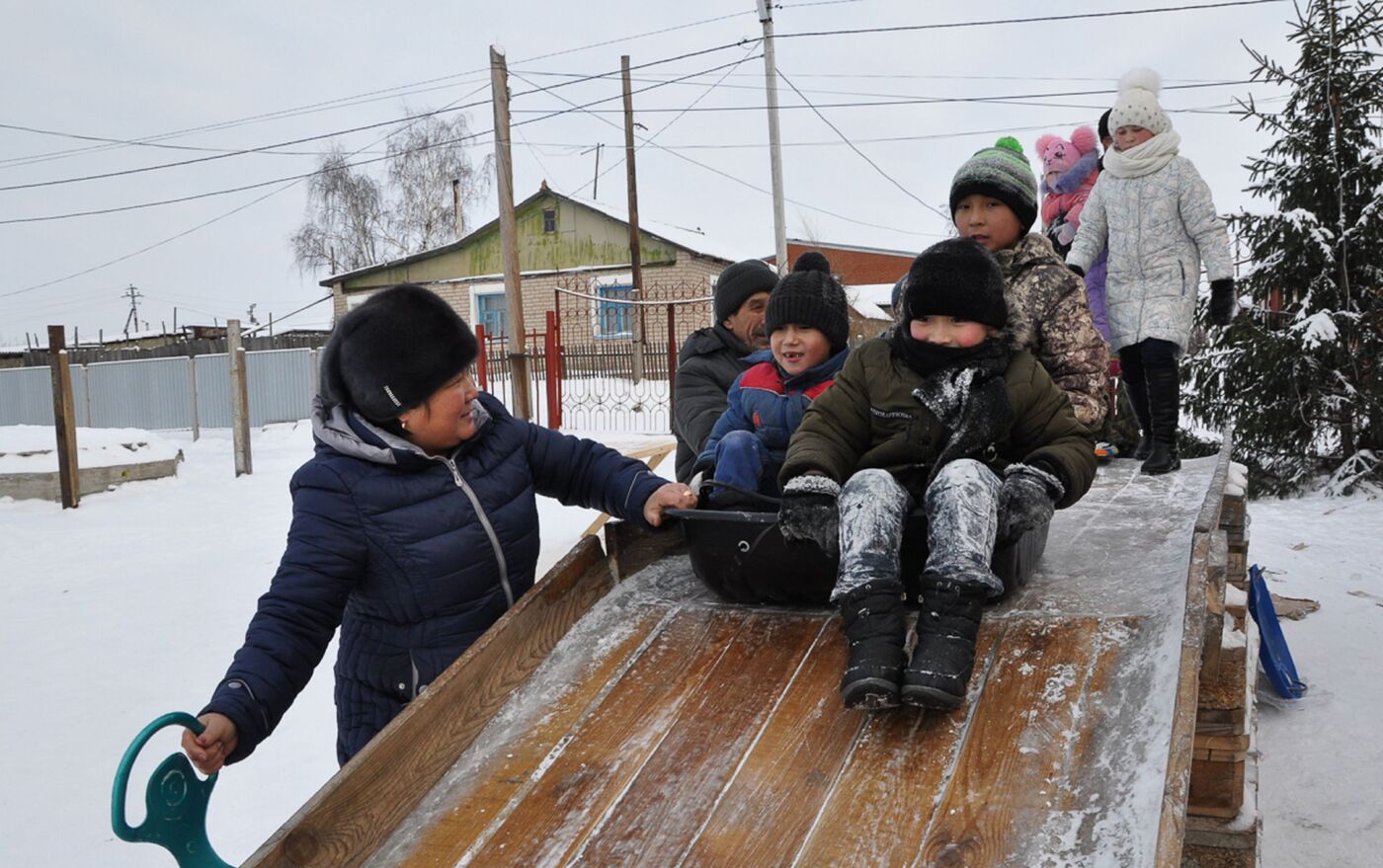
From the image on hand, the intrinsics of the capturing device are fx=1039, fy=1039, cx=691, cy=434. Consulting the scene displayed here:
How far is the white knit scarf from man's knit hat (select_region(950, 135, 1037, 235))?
1.26m

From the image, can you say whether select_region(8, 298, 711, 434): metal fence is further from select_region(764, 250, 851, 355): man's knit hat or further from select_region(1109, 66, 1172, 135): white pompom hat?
select_region(764, 250, 851, 355): man's knit hat

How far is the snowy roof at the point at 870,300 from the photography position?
24642 millimetres

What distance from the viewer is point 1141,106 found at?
14.1 feet

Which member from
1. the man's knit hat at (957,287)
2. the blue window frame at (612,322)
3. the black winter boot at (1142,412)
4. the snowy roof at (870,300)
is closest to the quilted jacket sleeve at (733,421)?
the man's knit hat at (957,287)

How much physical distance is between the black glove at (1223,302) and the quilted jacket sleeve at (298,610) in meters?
3.61

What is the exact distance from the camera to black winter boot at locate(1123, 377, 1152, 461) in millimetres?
4535

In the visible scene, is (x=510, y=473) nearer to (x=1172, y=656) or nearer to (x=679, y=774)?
(x=679, y=774)

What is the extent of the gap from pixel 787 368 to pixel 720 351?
0.75 m

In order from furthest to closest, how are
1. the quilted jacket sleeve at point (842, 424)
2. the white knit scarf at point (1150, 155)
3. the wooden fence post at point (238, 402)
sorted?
1. the wooden fence post at point (238, 402)
2. the white knit scarf at point (1150, 155)
3. the quilted jacket sleeve at point (842, 424)

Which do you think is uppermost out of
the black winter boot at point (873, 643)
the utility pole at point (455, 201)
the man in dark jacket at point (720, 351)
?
the utility pole at point (455, 201)

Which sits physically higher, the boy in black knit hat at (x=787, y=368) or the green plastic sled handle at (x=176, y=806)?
the boy in black knit hat at (x=787, y=368)

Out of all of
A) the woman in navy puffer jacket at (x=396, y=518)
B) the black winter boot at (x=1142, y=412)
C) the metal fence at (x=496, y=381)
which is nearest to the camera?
the woman in navy puffer jacket at (x=396, y=518)

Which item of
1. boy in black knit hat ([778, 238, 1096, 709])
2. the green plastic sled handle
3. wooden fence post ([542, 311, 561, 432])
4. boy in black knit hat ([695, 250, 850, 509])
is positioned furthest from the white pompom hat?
wooden fence post ([542, 311, 561, 432])

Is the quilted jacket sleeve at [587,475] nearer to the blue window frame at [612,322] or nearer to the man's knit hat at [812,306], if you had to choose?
the man's knit hat at [812,306]
